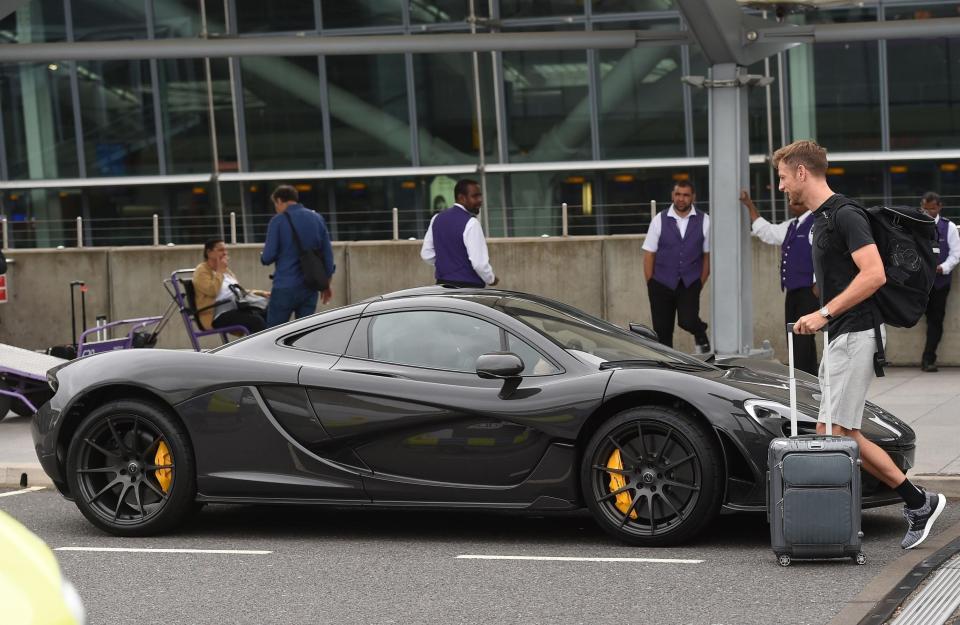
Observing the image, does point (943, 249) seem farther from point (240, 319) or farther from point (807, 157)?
point (807, 157)

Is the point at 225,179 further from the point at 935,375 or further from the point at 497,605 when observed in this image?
the point at 497,605

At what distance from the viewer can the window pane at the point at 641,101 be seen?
29.0 m

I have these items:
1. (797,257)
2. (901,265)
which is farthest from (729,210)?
(901,265)

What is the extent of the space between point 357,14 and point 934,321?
736 inches

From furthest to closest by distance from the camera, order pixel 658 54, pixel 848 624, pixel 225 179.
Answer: pixel 225 179, pixel 658 54, pixel 848 624

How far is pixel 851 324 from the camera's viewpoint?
689cm

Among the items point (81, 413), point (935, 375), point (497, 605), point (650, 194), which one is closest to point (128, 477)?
point (81, 413)

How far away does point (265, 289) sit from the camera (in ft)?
53.7

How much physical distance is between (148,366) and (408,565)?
1836mm

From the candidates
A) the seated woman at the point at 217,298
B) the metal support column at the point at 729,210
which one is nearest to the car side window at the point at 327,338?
the metal support column at the point at 729,210

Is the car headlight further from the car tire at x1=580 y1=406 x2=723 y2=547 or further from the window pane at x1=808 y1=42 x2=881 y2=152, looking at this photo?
the window pane at x1=808 y1=42 x2=881 y2=152

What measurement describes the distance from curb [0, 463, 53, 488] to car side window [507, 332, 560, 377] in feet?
12.1

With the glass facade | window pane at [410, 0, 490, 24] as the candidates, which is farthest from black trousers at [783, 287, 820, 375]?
window pane at [410, 0, 490, 24]

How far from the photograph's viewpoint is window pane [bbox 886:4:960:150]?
91.4 feet
